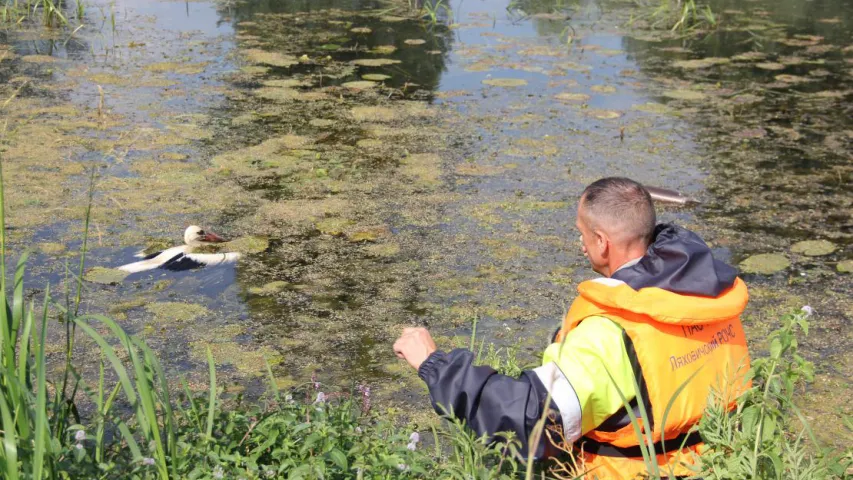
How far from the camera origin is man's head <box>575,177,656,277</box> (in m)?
2.19

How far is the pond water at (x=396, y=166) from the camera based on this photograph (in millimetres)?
3420

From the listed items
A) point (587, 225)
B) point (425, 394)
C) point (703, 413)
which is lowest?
point (425, 394)

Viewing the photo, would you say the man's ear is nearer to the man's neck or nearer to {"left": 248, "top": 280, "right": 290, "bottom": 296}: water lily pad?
the man's neck

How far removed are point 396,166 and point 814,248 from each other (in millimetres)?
1982

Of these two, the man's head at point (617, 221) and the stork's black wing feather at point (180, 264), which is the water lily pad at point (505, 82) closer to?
the stork's black wing feather at point (180, 264)

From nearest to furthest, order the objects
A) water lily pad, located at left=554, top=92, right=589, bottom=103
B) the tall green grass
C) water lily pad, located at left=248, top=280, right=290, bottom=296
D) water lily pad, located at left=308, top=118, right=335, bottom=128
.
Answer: water lily pad, located at left=248, top=280, right=290, bottom=296, water lily pad, located at left=308, top=118, right=335, bottom=128, water lily pad, located at left=554, top=92, right=589, bottom=103, the tall green grass

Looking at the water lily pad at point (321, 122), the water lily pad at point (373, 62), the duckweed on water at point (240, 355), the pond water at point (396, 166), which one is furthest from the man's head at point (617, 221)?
the water lily pad at point (373, 62)

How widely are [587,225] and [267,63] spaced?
4.83 m

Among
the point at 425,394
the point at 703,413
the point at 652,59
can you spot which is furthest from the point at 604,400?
the point at 652,59

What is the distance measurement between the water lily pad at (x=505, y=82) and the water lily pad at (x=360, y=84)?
2.50 feet

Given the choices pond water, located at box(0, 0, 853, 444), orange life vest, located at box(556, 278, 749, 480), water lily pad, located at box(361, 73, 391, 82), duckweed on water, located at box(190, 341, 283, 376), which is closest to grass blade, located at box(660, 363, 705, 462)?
orange life vest, located at box(556, 278, 749, 480)

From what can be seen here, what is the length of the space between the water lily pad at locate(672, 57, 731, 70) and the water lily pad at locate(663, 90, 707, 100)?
0.66 m

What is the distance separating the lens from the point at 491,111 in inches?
229

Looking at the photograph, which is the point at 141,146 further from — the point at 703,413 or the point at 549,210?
the point at 703,413
